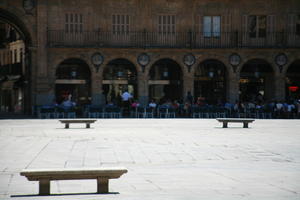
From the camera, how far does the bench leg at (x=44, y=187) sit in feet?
27.5

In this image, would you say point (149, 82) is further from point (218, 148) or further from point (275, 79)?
point (218, 148)

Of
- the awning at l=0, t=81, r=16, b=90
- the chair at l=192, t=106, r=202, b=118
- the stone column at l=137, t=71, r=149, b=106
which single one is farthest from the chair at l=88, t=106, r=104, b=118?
the awning at l=0, t=81, r=16, b=90

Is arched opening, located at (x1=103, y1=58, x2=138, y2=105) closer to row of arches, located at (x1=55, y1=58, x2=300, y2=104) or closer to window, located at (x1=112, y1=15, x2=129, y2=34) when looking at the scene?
row of arches, located at (x1=55, y1=58, x2=300, y2=104)

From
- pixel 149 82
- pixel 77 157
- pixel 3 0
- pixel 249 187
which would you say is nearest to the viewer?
pixel 249 187

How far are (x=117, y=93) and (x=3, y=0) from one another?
9893 mm

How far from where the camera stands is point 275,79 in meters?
43.3

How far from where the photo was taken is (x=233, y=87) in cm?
4297

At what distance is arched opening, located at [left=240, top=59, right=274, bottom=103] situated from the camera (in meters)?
44.4

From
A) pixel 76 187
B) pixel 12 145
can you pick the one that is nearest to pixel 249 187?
pixel 76 187

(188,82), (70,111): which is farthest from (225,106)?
(70,111)

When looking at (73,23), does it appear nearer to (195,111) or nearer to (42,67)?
(42,67)

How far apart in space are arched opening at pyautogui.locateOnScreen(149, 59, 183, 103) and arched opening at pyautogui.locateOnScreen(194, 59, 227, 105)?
1.47 meters

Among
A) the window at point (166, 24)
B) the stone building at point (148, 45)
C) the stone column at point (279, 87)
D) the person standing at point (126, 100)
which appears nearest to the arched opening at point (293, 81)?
the stone building at point (148, 45)

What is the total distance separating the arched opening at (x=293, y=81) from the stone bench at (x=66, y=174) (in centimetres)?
Result: 3817
